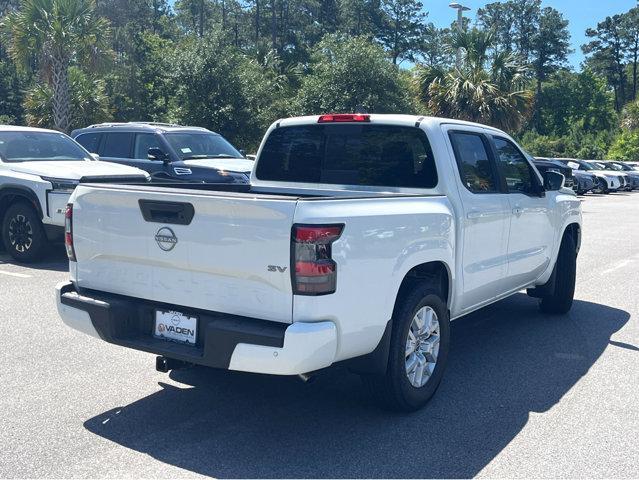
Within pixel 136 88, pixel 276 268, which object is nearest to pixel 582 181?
pixel 136 88

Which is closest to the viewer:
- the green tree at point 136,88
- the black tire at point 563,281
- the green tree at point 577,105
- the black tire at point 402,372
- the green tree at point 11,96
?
the black tire at point 402,372

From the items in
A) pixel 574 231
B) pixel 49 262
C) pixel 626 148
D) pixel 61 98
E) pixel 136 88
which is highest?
pixel 136 88

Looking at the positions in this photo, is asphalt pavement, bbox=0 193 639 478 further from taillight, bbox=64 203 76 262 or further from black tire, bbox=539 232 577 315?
taillight, bbox=64 203 76 262

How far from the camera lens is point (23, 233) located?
10.2 metres

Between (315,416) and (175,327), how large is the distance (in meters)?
1.13

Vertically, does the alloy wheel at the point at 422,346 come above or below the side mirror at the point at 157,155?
below

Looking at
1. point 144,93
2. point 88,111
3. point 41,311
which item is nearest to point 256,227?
point 41,311

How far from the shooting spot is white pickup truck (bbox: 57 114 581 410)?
13.3ft

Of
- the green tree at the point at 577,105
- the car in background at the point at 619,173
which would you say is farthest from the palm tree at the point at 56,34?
the green tree at the point at 577,105

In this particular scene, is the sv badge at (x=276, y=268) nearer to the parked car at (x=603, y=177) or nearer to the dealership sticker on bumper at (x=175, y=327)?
the dealership sticker on bumper at (x=175, y=327)

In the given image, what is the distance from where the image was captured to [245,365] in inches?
162

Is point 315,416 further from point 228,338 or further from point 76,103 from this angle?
point 76,103

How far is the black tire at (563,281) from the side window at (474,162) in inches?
78.5

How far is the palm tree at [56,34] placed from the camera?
75.4 feet
